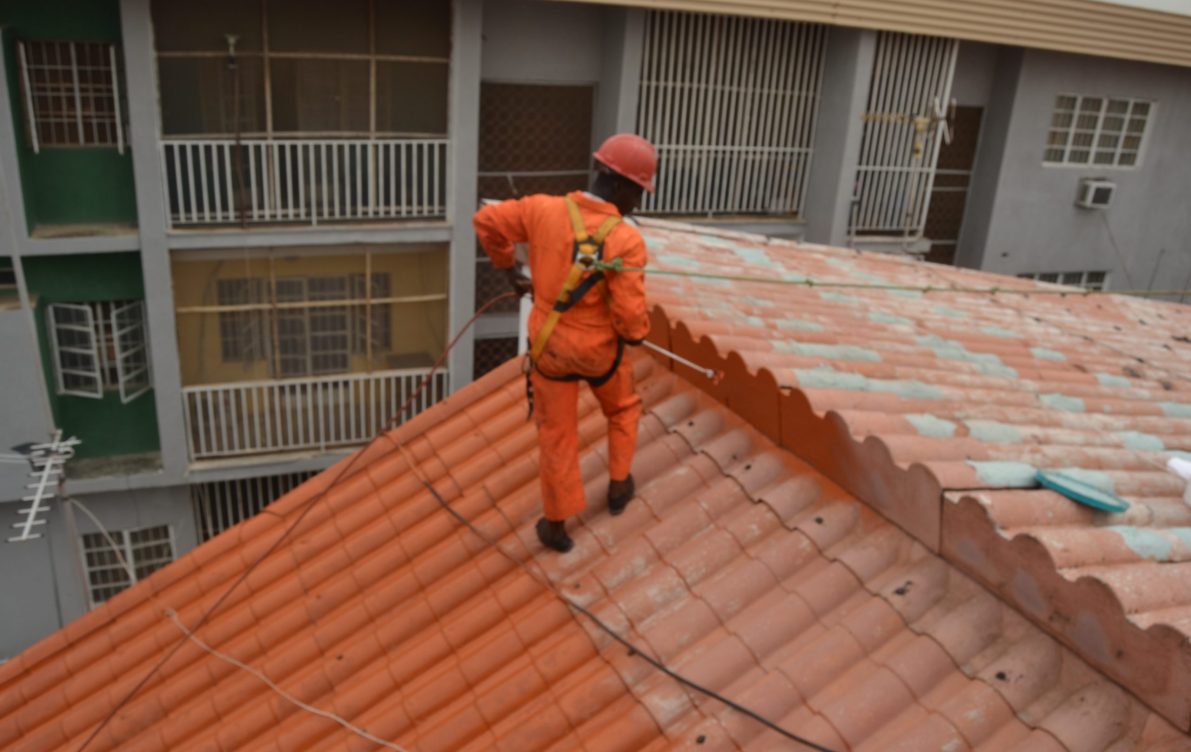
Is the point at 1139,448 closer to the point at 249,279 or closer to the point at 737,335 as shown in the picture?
the point at 737,335

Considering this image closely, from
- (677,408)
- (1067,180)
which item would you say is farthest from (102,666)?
(1067,180)

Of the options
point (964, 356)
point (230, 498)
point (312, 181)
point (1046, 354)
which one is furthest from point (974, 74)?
point (230, 498)

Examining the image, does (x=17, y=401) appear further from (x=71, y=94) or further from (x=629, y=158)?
(x=629, y=158)

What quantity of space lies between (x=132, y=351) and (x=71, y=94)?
9.96 ft

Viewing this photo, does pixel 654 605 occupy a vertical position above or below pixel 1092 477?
below

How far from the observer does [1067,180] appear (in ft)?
52.6

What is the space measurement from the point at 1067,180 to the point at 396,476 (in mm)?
14627

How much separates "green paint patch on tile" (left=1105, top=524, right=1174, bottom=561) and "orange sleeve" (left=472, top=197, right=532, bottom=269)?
2.63 m

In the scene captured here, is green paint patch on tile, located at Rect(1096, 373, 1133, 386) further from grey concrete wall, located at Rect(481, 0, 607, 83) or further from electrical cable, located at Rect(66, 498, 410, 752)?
grey concrete wall, located at Rect(481, 0, 607, 83)

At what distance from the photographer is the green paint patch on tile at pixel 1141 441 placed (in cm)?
458

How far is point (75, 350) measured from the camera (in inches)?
428

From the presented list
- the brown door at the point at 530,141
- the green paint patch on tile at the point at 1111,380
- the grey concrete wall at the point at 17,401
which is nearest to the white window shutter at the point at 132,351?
the grey concrete wall at the point at 17,401

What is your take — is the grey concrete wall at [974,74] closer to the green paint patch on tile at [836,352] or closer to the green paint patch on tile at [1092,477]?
the green paint patch on tile at [836,352]

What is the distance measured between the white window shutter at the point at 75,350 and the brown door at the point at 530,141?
16.2 ft
